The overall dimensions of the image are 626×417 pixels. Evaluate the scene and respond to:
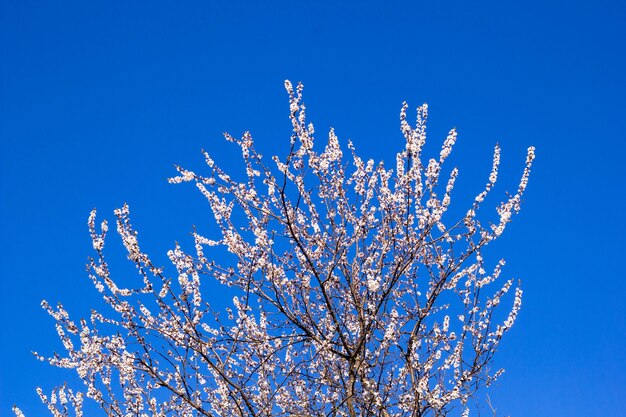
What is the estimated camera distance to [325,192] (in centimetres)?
718

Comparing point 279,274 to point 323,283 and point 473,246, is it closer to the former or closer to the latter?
point 323,283

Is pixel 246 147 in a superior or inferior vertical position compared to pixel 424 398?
superior

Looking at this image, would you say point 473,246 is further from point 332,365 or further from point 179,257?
point 179,257

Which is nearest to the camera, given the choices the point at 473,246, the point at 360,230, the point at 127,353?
the point at 127,353

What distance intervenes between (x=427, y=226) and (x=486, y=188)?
29.2 inches

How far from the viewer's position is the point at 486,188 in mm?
6648

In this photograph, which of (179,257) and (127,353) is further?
(179,257)

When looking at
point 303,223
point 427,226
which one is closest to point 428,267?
point 427,226

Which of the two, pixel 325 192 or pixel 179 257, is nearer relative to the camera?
pixel 179 257

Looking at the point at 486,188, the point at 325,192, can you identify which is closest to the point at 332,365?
the point at 325,192

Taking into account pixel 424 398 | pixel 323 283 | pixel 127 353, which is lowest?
pixel 424 398

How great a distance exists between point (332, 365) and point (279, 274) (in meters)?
1.38

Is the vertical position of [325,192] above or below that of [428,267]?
above

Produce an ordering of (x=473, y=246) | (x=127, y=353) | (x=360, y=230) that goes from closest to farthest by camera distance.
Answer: (x=127, y=353)
(x=473, y=246)
(x=360, y=230)
